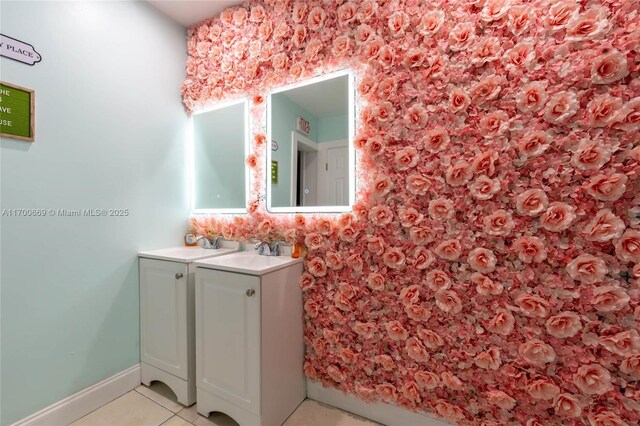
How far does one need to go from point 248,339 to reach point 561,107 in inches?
69.8

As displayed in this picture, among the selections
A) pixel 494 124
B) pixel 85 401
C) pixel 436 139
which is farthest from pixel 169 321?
pixel 494 124

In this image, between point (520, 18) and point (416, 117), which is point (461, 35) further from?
point (416, 117)

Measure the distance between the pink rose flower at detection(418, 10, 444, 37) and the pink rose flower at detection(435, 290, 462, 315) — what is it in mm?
1291

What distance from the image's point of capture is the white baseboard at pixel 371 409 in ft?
4.38

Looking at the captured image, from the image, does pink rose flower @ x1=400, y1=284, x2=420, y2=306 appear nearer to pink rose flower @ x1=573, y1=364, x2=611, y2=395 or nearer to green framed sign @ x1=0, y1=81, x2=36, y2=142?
pink rose flower @ x1=573, y1=364, x2=611, y2=395

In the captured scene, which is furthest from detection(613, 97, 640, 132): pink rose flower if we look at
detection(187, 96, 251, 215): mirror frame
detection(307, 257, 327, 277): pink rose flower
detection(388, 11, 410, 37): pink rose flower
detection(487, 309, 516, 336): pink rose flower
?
detection(187, 96, 251, 215): mirror frame

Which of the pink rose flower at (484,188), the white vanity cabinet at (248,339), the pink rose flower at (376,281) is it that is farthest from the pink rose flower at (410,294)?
the white vanity cabinet at (248,339)

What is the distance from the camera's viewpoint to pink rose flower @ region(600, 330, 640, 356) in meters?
0.95

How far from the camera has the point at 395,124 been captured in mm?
1360

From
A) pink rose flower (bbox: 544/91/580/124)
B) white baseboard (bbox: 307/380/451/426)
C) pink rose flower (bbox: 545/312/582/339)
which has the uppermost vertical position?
pink rose flower (bbox: 544/91/580/124)

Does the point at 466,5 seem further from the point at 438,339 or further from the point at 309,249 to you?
the point at 438,339

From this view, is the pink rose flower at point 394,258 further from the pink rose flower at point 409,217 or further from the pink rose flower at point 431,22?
the pink rose flower at point 431,22

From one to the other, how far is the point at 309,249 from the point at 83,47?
183cm

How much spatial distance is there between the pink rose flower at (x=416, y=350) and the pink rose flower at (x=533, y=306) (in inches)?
19.2
